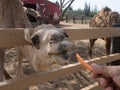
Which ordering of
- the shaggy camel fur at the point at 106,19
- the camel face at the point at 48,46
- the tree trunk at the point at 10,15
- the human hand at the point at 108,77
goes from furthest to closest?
the shaggy camel fur at the point at 106,19 < the tree trunk at the point at 10,15 < the camel face at the point at 48,46 < the human hand at the point at 108,77

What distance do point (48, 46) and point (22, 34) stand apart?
26cm

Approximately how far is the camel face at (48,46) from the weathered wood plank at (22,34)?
12cm

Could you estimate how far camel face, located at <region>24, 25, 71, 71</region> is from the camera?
2484 mm

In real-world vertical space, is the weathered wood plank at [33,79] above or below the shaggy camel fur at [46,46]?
below

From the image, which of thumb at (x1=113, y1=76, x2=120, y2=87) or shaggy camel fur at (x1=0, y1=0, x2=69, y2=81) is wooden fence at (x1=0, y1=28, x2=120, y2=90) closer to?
shaggy camel fur at (x1=0, y1=0, x2=69, y2=81)

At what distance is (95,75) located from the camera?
1289 millimetres

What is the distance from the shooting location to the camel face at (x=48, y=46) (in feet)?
8.15

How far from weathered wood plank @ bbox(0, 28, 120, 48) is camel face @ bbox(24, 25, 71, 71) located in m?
0.12

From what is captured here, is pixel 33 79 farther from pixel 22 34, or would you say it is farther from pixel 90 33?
pixel 90 33

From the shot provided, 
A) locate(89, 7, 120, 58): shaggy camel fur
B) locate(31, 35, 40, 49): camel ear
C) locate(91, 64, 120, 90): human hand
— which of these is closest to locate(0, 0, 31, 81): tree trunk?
locate(31, 35, 40, 49): camel ear

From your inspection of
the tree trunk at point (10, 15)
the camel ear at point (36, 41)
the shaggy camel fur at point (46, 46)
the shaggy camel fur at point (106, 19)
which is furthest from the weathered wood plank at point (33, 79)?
the shaggy camel fur at point (106, 19)

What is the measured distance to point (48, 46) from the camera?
263 cm

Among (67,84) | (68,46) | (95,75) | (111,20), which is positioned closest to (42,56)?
(68,46)

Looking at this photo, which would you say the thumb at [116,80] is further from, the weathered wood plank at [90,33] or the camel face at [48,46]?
the weathered wood plank at [90,33]
